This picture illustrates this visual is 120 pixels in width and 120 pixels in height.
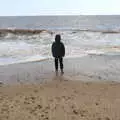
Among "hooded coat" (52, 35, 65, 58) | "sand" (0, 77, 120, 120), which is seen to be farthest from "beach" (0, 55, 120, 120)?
"hooded coat" (52, 35, 65, 58)

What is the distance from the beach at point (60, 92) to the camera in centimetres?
712

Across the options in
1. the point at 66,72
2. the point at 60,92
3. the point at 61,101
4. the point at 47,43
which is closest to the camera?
the point at 61,101

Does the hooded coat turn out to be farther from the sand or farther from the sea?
the sea

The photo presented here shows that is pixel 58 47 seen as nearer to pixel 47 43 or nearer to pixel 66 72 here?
pixel 66 72

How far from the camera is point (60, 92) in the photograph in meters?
9.45

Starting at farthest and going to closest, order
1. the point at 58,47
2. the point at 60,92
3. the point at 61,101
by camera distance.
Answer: the point at 58,47 < the point at 60,92 < the point at 61,101

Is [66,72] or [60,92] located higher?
[60,92]

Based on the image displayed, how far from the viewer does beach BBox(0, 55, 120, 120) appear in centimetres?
A: 712

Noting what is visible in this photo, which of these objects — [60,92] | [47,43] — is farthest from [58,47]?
[47,43]

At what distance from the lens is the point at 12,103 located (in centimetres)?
798

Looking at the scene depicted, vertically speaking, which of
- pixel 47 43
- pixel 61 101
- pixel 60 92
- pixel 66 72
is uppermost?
pixel 61 101

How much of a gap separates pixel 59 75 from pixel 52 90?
9.86ft

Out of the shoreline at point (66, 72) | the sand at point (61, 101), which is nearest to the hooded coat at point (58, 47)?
the shoreline at point (66, 72)

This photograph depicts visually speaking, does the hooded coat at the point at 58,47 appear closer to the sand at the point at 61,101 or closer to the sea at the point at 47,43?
the sand at the point at 61,101
